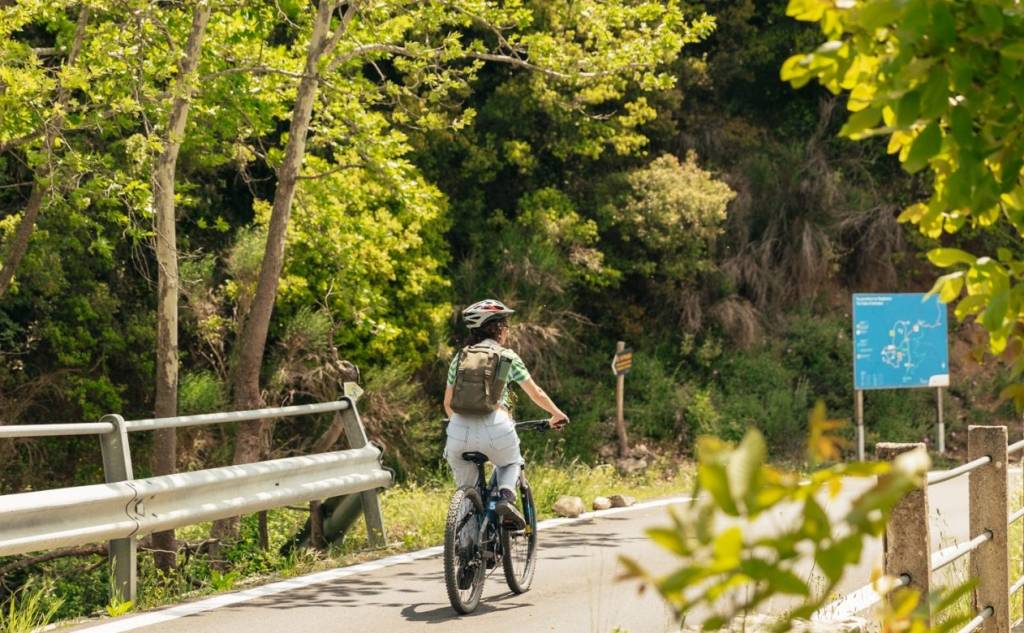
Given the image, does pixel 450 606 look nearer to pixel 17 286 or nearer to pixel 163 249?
pixel 163 249

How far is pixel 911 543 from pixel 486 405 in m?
3.95

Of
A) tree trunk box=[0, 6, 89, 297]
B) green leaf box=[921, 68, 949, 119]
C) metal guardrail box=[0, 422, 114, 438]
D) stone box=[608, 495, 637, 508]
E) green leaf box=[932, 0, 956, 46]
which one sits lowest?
stone box=[608, 495, 637, 508]

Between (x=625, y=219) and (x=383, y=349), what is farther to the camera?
(x=625, y=219)

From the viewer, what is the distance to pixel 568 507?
1459cm

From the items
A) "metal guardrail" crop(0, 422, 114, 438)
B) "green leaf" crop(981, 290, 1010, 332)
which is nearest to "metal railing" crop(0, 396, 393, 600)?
"metal guardrail" crop(0, 422, 114, 438)

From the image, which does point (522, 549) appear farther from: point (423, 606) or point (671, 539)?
point (671, 539)

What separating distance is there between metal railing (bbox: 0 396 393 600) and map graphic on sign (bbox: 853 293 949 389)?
12494 mm

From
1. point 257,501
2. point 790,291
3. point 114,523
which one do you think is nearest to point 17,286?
point 257,501

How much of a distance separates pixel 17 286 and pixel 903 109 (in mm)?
17346

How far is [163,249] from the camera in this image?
1334 centimetres

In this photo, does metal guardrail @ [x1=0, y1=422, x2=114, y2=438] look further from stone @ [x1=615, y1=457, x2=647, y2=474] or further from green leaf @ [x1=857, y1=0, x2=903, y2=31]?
stone @ [x1=615, y1=457, x2=647, y2=474]

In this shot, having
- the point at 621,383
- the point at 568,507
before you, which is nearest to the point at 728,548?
the point at 568,507

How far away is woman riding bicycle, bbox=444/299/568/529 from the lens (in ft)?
28.8

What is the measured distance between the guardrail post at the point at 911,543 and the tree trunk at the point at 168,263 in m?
8.64
